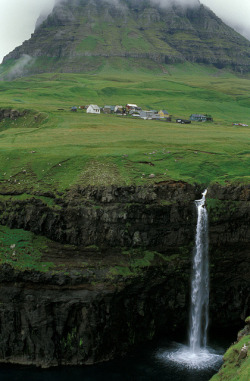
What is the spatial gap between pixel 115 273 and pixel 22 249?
1109 centimetres

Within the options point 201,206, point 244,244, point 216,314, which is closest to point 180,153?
point 201,206

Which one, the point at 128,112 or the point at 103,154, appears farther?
the point at 128,112

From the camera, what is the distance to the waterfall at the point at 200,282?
51312mm

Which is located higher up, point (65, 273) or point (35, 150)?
point (35, 150)

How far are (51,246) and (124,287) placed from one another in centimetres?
1004

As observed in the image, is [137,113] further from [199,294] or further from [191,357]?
[191,357]

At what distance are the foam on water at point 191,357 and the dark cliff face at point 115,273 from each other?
397 centimetres

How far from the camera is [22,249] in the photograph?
48.8 metres

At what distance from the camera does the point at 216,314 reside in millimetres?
53656

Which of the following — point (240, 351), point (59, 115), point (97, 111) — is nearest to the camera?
point (240, 351)

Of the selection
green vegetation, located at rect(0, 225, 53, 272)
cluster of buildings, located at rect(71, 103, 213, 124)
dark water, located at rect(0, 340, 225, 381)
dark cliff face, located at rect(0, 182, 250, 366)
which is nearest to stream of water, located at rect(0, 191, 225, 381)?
dark water, located at rect(0, 340, 225, 381)

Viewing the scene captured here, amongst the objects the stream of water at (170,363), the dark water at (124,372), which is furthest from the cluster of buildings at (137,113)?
the dark water at (124,372)

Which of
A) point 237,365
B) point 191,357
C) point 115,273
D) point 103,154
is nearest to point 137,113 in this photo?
point 103,154

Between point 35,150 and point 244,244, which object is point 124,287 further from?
point 35,150
